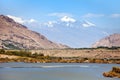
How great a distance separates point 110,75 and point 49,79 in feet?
59.8

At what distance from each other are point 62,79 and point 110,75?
50.0 ft

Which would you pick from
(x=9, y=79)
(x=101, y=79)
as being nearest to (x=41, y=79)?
(x=9, y=79)

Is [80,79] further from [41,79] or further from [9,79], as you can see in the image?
[9,79]

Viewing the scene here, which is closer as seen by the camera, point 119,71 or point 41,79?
point 41,79

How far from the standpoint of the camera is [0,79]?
87750mm

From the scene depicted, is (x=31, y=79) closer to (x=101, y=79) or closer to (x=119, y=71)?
(x=101, y=79)

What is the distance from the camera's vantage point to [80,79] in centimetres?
9288

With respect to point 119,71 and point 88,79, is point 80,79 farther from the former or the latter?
point 119,71

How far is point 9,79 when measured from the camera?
3519 inches

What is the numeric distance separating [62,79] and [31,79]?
7.32 metres

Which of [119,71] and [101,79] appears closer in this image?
[101,79]

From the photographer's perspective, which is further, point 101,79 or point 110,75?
point 110,75

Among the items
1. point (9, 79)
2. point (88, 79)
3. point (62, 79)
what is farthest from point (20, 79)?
point (88, 79)

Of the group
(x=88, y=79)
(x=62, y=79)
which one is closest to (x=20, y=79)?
(x=62, y=79)
